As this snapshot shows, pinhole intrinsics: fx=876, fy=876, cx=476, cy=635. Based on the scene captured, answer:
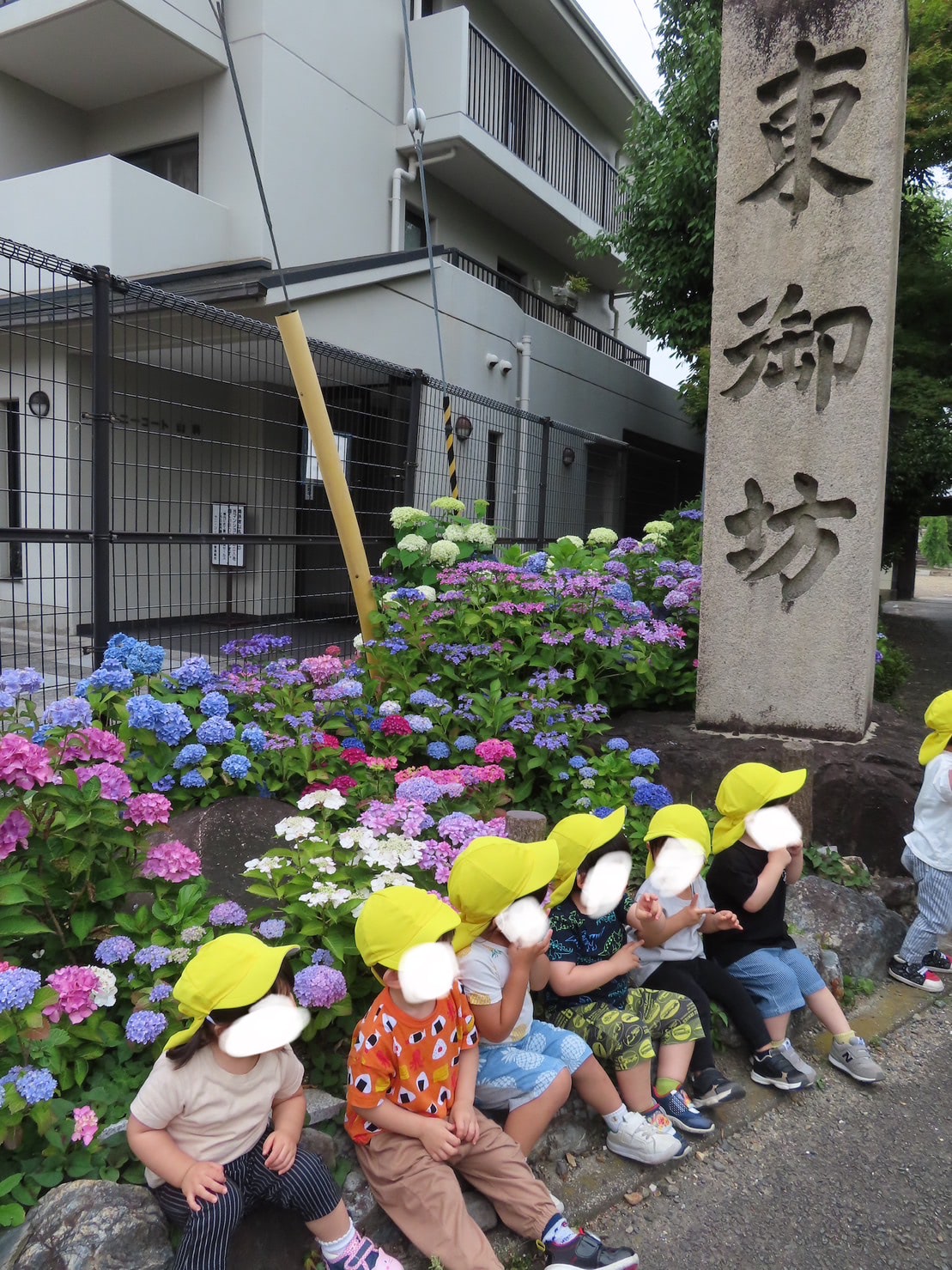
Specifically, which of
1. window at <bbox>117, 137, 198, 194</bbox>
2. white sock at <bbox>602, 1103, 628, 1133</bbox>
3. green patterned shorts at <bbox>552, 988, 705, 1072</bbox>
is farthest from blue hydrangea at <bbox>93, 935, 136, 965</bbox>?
window at <bbox>117, 137, 198, 194</bbox>

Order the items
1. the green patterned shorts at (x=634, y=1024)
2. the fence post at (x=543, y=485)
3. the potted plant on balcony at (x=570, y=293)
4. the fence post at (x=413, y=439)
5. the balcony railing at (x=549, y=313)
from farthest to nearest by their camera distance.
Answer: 1. the potted plant on balcony at (x=570, y=293)
2. the balcony railing at (x=549, y=313)
3. the fence post at (x=543, y=485)
4. the fence post at (x=413, y=439)
5. the green patterned shorts at (x=634, y=1024)

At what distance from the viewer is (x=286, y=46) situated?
8.42 metres

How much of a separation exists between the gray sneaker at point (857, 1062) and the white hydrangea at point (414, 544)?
10.4ft

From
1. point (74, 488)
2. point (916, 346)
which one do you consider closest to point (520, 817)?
point (74, 488)

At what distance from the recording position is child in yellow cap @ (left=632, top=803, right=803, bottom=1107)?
2.35 meters

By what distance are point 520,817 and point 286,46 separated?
28.7 ft

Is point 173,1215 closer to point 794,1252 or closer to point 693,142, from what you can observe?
point 794,1252

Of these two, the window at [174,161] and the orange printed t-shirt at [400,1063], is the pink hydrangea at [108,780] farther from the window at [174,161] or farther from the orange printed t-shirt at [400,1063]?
the window at [174,161]

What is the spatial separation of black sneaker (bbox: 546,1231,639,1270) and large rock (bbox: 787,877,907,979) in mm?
1458

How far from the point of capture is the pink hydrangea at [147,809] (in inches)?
81.4

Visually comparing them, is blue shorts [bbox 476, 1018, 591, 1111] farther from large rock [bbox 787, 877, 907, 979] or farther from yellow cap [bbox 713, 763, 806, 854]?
large rock [bbox 787, 877, 907, 979]

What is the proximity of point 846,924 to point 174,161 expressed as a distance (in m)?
9.43

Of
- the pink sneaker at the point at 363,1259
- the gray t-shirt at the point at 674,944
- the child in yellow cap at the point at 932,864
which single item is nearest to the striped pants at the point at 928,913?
the child in yellow cap at the point at 932,864

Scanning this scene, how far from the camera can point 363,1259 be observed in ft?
5.46
